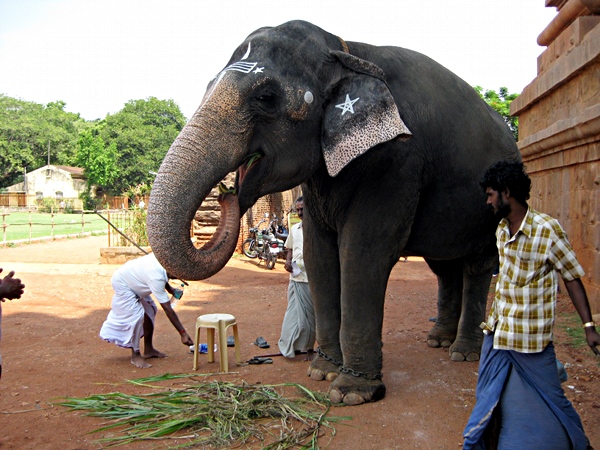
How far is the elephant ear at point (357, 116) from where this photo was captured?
12.5 ft

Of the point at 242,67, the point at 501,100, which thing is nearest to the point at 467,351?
the point at 242,67

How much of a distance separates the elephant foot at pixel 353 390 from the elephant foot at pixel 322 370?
1.77ft

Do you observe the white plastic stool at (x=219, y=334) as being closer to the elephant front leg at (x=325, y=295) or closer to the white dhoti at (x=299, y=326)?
the white dhoti at (x=299, y=326)

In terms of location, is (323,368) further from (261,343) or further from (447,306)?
(447,306)

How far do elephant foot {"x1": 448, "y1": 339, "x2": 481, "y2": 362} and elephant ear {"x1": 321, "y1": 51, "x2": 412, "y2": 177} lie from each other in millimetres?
2434

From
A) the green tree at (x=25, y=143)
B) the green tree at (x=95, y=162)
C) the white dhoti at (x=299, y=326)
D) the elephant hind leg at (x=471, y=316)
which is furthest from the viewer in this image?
the green tree at (x=25, y=143)

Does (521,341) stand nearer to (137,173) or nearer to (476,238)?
(476,238)

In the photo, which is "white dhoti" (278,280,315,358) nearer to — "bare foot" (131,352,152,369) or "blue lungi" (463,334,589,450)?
"bare foot" (131,352,152,369)

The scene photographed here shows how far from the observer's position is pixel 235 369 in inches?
211

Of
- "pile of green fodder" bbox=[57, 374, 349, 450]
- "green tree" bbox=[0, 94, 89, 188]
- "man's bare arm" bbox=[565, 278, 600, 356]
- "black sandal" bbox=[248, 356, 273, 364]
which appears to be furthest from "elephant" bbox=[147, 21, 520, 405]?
"green tree" bbox=[0, 94, 89, 188]

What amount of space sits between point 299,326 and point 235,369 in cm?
77

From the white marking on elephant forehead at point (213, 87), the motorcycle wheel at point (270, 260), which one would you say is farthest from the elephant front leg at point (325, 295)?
the motorcycle wheel at point (270, 260)

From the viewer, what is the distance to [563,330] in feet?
20.6

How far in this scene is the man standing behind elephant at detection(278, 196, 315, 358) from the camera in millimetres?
5727
